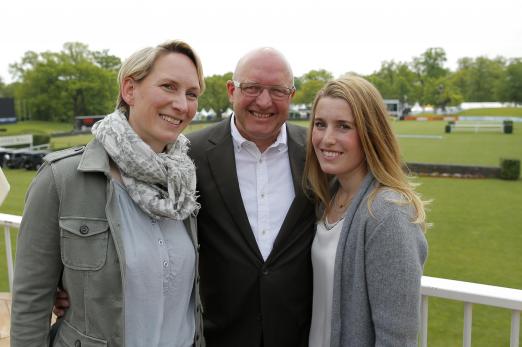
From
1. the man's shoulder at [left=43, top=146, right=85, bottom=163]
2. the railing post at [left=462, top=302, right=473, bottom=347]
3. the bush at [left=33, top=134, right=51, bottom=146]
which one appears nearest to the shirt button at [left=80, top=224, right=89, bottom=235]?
the man's shoulder at [left=43, top=146, right=85, bottom=163]

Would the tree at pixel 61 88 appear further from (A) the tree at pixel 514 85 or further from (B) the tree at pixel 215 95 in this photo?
(A) the tree at pixel 514 85

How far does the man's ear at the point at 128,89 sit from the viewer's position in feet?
6.07

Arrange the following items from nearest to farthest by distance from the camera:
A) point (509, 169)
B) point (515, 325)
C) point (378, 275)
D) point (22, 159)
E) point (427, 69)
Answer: point (378, 275), point (515, 325), point (509, 169), point (22, 159), point (427, 69)

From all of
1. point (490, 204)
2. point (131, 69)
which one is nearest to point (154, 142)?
point (131, 69)

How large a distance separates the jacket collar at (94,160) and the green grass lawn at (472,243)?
9.40ft

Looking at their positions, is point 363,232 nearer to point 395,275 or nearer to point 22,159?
point 395,275

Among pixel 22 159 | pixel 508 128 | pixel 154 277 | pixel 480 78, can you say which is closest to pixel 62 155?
pixel 154 277

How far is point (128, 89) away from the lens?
1.85 meters

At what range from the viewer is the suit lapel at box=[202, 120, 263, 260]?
2.42 m

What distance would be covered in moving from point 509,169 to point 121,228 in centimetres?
1847

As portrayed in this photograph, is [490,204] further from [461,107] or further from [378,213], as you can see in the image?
[461,107]

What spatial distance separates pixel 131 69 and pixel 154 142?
32 centimetres

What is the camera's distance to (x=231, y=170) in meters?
2.56

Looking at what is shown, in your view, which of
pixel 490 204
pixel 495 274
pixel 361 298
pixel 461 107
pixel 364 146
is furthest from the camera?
pixel 461 107
